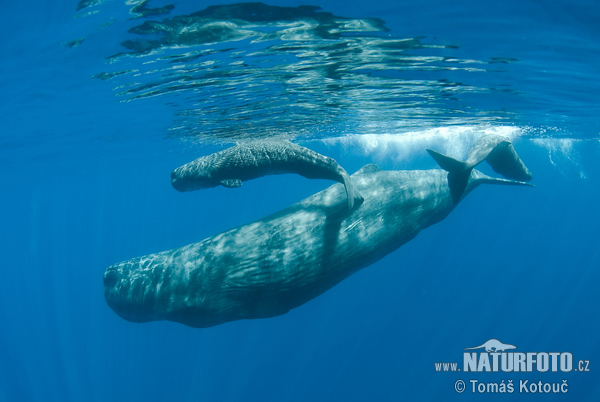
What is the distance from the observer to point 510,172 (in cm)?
1097

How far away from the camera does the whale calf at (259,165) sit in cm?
721

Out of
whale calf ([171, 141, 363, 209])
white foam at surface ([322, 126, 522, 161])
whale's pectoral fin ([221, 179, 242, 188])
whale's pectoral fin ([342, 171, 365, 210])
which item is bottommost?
white foam at surface ([322, 126, 522, 161])

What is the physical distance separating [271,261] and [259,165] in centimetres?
199

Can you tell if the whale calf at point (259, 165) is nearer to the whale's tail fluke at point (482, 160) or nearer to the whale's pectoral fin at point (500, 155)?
the whale's tail fluke at point (482, 160)

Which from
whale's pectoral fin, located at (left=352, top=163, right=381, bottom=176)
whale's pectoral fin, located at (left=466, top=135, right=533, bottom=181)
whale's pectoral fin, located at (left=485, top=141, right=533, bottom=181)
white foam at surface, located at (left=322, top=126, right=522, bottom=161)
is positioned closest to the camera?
whale's pectoral fin, located at (left=352, top=163, right=381, bottom=176)

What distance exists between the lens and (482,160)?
9094mm

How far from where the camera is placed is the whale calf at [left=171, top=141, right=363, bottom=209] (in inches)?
284

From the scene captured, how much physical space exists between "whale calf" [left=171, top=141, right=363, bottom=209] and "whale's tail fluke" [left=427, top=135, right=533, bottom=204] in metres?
2.08

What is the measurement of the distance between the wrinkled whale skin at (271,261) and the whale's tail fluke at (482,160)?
0.85m

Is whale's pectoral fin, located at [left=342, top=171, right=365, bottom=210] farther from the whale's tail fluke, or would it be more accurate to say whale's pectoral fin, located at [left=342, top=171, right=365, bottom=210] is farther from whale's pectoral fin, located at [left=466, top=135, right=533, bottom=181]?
whale's pectoral fin, located at [left=466, top=135, right=533, bottom=181]

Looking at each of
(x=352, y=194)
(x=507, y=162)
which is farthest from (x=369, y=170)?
(x=507, y=162)

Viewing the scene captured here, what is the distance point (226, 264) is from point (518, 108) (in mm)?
18700

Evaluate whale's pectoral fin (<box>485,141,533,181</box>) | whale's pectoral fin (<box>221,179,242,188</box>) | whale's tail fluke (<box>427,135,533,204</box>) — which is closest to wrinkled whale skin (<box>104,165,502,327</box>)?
whale's tail fluke (<box>427,135,533,204</box>)

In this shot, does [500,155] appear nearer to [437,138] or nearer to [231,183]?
[231,183]
